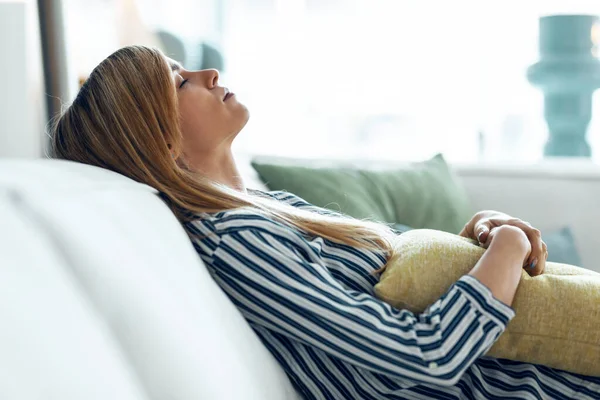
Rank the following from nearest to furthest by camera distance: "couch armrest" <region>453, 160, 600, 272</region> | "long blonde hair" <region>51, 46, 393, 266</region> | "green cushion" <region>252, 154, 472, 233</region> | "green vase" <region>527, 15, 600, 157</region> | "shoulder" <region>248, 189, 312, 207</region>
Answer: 1. "long blonde hair" <region>51, 46, 393, 266</region>
2. "shoulder" <region>248, 189, 312, 207</region>
3. "green cushion" <region>252, 154, 472, 233</region>
4. "couch armrest" <region>453, 160, 600, 272</region>
5. "green vase" <region>527, 15, 600, 157</region>

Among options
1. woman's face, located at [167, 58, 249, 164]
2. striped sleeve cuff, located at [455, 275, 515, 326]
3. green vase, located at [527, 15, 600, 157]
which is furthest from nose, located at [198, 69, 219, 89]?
green vase, located at [527, 15, 600, 157]

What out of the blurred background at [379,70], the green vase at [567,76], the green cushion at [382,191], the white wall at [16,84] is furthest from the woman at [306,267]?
the blurred background at [379,70]

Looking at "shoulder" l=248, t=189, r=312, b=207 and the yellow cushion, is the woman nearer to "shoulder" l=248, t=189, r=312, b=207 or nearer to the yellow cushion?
the yellow cushion

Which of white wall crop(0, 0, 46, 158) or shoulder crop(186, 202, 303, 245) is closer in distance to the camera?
shoulder crop(186, 202, 303, 245)

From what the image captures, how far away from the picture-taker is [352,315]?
94 centimetres

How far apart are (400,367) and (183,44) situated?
2334 mm

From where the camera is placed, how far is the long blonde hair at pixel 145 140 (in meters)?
1.08

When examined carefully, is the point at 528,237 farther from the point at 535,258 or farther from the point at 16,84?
the point at 16,84

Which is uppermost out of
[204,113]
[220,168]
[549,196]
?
[204,113]

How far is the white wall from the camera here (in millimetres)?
1952

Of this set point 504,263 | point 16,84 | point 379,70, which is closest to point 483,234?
point 504,263

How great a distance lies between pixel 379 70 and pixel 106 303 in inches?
114

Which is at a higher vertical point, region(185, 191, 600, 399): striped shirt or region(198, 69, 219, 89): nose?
region(198, 69, 219, 89): nose

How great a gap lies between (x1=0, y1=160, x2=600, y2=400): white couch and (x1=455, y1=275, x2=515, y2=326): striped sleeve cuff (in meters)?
0.28
